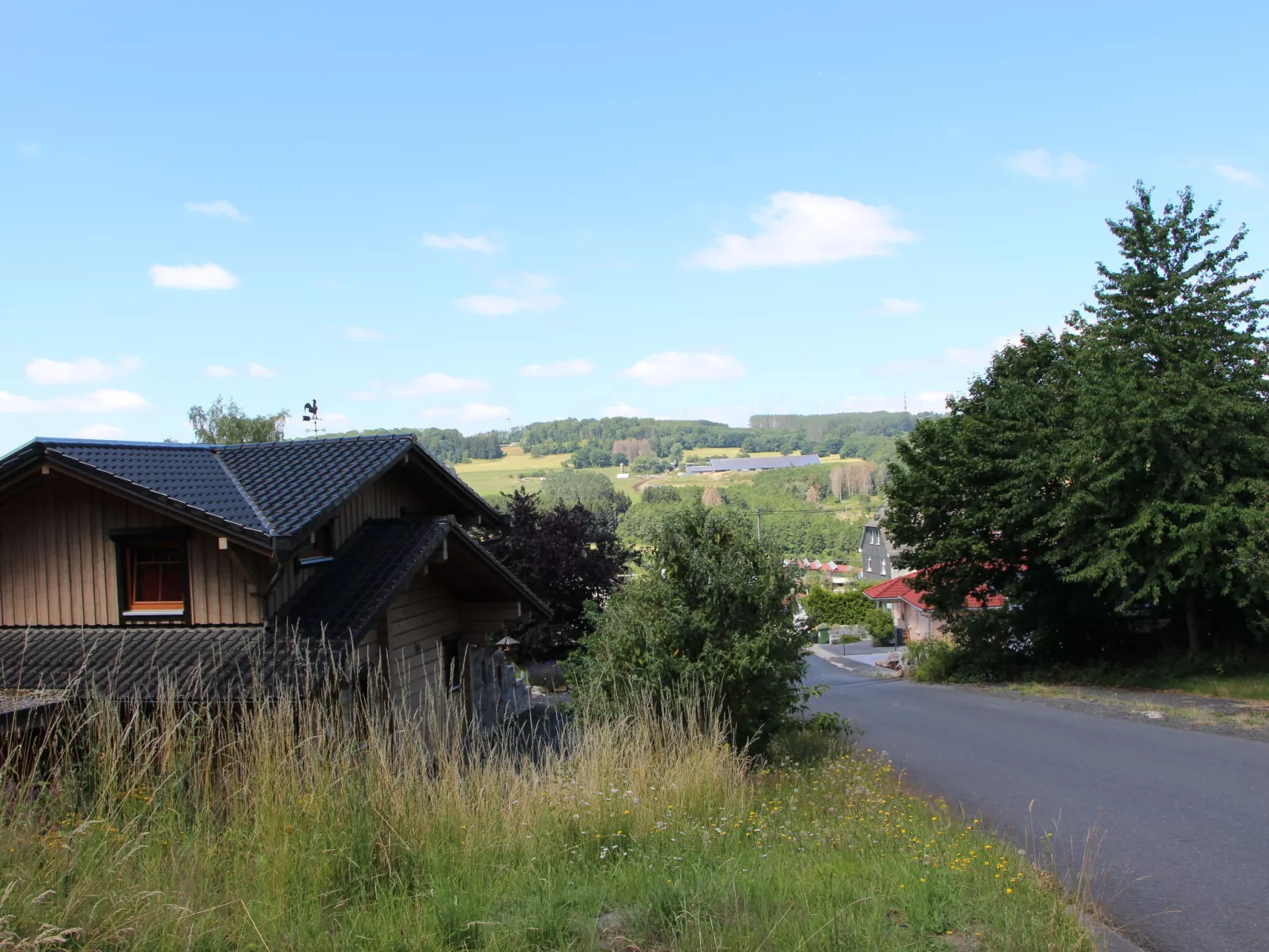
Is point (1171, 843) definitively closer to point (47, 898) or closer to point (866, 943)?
point (866, 943)

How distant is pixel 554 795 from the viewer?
6.15 metres

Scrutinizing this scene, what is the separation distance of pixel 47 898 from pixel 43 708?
216 inches

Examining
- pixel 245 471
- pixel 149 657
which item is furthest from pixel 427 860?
pixel 245 471

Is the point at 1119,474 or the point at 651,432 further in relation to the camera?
the point at 651,432

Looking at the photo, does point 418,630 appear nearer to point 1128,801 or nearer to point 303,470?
point 303,470

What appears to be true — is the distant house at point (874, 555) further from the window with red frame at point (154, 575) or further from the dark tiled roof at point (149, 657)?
the dark tiled roof at point (149, 657)

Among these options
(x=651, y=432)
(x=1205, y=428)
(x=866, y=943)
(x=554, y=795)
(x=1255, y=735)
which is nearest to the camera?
(x=866, y=943)

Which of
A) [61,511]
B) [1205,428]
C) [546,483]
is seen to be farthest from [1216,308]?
[546,483]

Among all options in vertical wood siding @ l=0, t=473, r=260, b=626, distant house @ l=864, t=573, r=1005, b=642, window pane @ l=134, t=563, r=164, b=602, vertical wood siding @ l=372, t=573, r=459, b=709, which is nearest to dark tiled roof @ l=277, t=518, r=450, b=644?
vertical wood siding @ l=372, t=573, r=459, b=709

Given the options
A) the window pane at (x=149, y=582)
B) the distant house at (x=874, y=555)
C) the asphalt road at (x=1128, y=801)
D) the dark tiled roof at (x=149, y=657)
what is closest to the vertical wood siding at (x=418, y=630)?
the dark tiled roof at (x=149, y=657)

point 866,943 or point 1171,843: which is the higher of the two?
point 866,943

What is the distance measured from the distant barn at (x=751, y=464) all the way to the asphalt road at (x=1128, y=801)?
497 ft

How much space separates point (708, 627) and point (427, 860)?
6.18 meters

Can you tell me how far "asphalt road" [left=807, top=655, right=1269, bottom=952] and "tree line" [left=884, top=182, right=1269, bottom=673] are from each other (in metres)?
5.19
